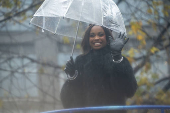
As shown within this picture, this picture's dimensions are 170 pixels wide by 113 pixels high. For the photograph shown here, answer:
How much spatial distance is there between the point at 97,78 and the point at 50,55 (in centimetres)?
199

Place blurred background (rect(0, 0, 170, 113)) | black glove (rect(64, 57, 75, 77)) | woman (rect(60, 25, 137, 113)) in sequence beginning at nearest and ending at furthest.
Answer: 1. black glove (rect(64, 57, 75, 77))
2. woman (rect(60, 25, 137, 113))
3. blurred background (rect(0, 0, 170, 113))

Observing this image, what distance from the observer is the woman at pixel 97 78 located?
252 cm

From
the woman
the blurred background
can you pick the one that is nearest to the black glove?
the woman

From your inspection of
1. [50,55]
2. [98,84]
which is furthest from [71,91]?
[50,55]

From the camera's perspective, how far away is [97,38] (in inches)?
100.0

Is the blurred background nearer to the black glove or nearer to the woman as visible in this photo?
the woman

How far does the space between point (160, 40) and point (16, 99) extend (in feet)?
7.91

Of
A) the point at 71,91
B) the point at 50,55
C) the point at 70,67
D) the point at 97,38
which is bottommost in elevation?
the point at 50,55

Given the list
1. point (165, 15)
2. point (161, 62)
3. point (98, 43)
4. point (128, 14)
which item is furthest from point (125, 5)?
point (98, 43)

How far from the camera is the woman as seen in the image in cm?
252

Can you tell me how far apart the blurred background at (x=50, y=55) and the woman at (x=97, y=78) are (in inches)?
61.0

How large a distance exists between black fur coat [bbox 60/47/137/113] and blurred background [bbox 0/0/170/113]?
1560 millimetres

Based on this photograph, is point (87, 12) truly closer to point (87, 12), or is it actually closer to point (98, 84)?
point (87, 12)

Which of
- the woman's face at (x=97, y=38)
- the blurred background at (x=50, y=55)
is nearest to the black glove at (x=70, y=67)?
the woman's face at (x=97, y=38)
